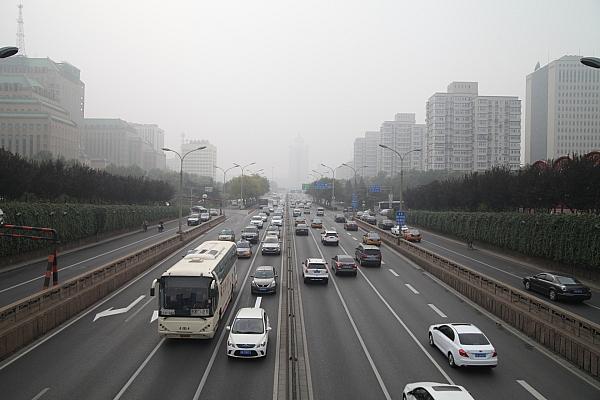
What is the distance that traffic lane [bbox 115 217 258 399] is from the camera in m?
14.0

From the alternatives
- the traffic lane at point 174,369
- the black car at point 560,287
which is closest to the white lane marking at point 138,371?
the traffic lane at point 174,369

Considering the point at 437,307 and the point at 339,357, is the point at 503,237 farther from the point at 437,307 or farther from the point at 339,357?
the point at 339,357

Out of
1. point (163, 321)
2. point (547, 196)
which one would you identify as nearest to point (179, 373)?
point (163, 321)

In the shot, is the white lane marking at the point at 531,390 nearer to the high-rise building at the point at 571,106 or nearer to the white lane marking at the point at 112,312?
the white lane marking at the point at 112,312

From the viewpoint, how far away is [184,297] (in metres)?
18.3

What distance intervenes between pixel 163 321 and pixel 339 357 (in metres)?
6.39

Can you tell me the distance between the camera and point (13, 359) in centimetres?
1662

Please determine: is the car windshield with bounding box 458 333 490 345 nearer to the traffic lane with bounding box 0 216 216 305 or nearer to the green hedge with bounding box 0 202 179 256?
the traffic lane with bounding box 0 216 216 305

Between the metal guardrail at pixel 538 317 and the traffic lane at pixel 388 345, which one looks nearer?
the traffic lane at pixel 388 345

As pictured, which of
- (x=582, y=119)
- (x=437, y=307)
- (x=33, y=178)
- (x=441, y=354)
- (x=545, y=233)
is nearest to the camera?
(x=441, y=354)

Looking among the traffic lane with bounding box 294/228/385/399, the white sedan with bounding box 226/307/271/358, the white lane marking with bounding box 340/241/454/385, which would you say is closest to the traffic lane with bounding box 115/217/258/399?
the white sedan with bounding box 226/307/271/358

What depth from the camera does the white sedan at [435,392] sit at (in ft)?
37.0

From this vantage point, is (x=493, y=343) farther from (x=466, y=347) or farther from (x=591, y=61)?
(x=591, y=61)

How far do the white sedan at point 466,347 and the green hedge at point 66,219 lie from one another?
32244 millimetres
